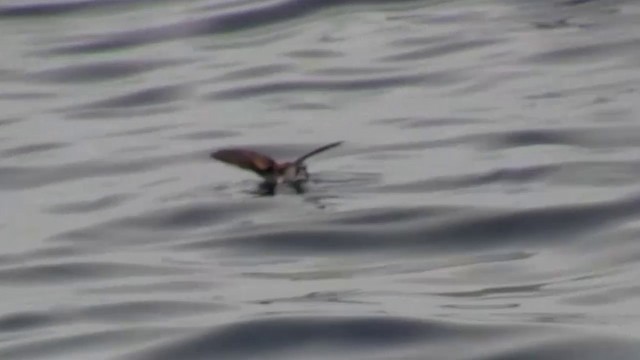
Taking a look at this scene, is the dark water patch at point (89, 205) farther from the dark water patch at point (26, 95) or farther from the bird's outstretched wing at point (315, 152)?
the dark water patch at point (26, 95)

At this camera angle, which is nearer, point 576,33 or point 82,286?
point 82,286

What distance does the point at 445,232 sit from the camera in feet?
20.3

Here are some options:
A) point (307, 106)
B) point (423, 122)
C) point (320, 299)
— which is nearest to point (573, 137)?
point (423, 122)

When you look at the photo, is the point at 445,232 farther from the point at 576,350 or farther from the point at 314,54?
the point at 314,54

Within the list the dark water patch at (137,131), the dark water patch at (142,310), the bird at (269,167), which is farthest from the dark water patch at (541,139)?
the dark water patch at (142,310)

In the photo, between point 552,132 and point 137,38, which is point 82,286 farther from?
point 137,38

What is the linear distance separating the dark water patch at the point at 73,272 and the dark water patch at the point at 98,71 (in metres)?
3.55

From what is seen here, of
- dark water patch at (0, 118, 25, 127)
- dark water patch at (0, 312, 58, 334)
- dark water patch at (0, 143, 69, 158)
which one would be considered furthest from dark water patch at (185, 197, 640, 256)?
dark water patch at (0, 118, 25, 127)

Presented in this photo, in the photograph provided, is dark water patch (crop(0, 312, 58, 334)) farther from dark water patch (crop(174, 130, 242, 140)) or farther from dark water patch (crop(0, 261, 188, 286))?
dark water patch (crop(174, 130, 242, 140))

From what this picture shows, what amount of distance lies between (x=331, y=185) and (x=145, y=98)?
7.02 ft

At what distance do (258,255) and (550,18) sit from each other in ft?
13.4

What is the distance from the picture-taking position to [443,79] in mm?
8742

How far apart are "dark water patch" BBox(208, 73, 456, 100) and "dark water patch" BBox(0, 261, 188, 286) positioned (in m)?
2.81

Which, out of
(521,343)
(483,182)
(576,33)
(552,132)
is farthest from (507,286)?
(576,33)
